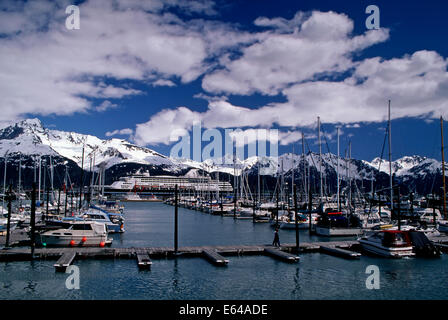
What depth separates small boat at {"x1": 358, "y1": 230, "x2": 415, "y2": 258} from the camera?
3541cm

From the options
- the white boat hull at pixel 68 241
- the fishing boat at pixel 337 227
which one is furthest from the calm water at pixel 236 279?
the fishing boat at pixel 337 227

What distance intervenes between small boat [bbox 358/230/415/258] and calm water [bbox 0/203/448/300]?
0.85 meters

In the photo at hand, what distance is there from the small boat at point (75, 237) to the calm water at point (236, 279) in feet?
19.8

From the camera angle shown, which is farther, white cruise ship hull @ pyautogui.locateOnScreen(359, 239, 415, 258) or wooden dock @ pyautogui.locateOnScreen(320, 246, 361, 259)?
wooden dock @ pyautogui.locateOnScreen(320, 246, 361, 259)

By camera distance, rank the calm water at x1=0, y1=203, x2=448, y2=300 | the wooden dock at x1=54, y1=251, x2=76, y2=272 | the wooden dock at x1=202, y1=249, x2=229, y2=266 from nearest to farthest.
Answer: the calm water at x1=0, y1=203, x2=448, y2=300 < the wooden dock at x1=54, y1=251, x2=76, y2=272 < the wooden dock at x1=202, y1=249, x2=229, y2=266

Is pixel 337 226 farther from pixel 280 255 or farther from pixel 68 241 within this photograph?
pixel 68 241

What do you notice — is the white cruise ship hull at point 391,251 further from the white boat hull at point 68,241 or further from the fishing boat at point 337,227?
the white boat hull at point 68,241

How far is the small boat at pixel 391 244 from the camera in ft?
116

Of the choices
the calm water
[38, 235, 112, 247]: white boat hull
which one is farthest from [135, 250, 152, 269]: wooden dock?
[38, 235, 112, 247]: white boat hull

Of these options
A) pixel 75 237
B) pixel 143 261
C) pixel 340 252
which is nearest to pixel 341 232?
pixel 340 252

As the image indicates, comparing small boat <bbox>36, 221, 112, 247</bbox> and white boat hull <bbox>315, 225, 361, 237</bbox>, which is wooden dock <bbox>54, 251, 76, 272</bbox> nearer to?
small boat <bbox>36, 221, 112, 247</bbox>

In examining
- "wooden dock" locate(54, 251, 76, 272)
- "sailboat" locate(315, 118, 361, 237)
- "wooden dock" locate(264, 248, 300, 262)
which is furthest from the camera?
"sailboat" locate(315, 118, 361, 237)
